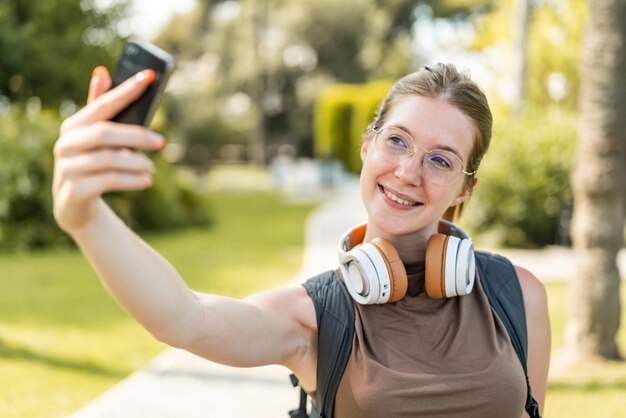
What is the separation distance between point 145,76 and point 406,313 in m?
1.18

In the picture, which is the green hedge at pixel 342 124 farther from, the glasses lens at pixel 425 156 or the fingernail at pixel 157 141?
the fingernail at pixel 157 141

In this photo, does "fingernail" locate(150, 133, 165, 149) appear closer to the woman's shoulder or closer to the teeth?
the teeth

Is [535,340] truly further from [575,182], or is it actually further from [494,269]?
[575,182]

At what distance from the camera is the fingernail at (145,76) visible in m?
1.30

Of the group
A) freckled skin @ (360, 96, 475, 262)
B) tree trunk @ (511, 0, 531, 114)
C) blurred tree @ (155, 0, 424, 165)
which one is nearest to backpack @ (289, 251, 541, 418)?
freckled skin @ (360, 96, 475, 262)

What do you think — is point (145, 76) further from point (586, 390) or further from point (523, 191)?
point (523, 191)

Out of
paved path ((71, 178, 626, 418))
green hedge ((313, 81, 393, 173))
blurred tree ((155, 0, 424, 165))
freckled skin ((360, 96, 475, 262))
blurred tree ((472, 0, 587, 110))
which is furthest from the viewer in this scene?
blurred tree ((155, 0, 424, 165))

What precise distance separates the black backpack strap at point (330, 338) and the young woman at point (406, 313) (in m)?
0.02

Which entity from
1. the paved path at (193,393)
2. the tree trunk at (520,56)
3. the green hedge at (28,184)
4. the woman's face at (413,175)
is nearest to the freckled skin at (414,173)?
the woman's face at (413,175)

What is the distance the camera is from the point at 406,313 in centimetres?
222

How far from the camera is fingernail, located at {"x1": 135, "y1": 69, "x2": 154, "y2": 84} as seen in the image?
130 centimetres

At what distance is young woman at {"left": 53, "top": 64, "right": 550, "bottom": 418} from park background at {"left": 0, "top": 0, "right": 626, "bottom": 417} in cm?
34

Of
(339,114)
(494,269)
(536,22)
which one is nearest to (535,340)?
(494,269)

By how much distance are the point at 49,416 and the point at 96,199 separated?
4249 millimetres
